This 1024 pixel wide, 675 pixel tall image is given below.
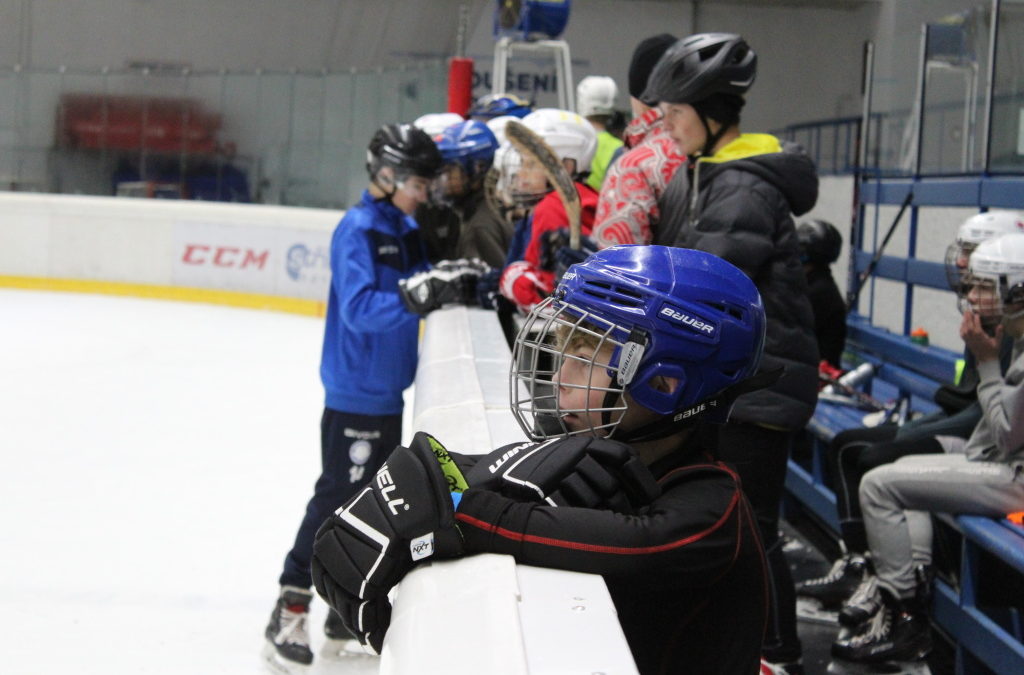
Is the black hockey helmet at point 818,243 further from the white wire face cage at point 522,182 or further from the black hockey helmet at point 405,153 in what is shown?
the black hockey helmet at point 405,153

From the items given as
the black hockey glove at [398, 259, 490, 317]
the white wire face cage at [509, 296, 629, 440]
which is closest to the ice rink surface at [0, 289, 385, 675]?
the black hockey glove at [398, 259, 490, 317]

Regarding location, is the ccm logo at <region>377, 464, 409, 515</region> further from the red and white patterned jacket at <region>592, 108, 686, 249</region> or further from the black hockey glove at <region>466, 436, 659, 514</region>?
the red and white patterned jacket at <region>592, 108, 686, 249</region>

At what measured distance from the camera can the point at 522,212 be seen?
3104 mm

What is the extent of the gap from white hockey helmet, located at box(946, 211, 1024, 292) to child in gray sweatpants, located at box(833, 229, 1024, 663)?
43 cm

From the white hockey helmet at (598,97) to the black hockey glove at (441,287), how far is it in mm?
1805

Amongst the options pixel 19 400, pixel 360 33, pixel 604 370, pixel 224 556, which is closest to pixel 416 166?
pixel 224 556

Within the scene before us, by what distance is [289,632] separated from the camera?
277cm

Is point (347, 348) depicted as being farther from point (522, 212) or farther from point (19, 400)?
point (19, 400)

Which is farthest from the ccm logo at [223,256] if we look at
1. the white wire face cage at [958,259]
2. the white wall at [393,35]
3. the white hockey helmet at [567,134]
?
the white wire face cage at [958,259]

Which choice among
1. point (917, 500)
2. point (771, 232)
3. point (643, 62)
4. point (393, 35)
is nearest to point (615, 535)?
point (771, 232)

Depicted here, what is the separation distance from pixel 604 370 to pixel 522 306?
1.43 m

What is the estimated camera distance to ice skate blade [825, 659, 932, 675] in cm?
258

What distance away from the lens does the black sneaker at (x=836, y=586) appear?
3092 millimetres

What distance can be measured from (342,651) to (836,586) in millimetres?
1315
